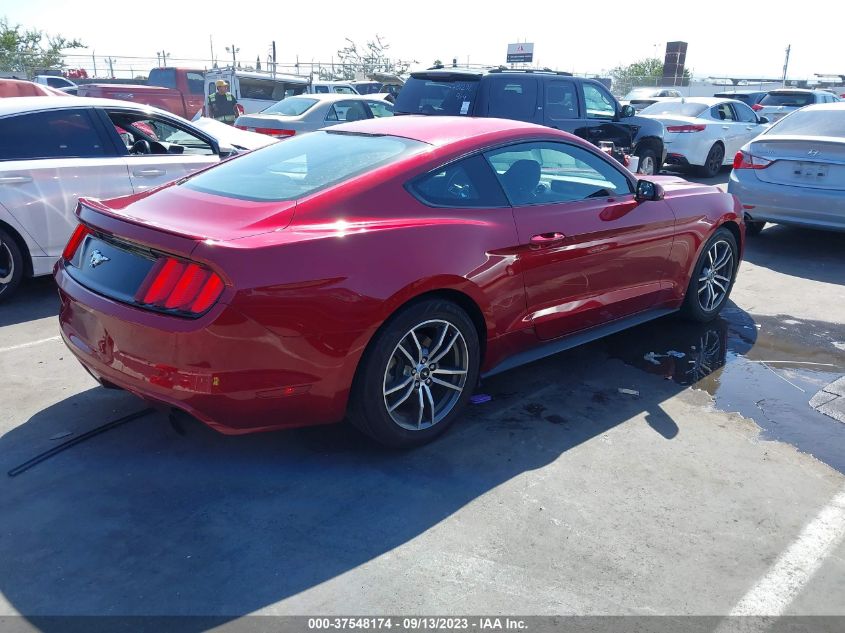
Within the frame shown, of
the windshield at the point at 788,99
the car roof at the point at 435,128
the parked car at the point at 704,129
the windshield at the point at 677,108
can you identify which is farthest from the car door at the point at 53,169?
the windshield at the point at 788,99

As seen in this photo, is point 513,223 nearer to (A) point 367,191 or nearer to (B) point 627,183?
(A) point 367,191

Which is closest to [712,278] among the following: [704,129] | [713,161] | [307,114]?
[307,114]

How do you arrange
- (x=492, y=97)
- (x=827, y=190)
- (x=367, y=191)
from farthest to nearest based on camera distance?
(x=492, y=97)
(x=827, y=190)
(x=367, y=191)

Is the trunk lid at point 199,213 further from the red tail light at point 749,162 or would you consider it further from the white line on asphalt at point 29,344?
the red tail light at point 749,162

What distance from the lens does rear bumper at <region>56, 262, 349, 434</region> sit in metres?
3.01

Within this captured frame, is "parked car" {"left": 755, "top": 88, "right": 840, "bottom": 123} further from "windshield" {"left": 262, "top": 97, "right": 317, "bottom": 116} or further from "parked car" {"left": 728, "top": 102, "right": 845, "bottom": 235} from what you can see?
"windshield" {"left": 262, "top": 97, "right": 317, "bottom": 116}

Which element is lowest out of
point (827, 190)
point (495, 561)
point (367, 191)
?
point (495, 561)

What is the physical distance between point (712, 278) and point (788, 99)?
54.3ft

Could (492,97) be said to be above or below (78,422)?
above

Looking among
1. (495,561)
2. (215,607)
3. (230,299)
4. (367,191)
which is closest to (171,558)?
(215,607)

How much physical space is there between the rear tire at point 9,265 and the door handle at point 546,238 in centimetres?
423

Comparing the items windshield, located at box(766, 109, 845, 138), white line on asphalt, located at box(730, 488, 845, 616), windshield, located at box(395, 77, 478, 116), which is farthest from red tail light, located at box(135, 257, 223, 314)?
windshield, located at box(766, 109, 845, 138)

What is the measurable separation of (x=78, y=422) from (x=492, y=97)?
6.96 meters

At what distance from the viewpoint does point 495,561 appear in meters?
2.89
